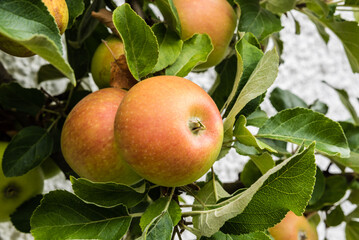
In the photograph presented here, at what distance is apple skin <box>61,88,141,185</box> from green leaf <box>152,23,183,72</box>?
2.4 inches

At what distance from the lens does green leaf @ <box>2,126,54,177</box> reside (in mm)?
525

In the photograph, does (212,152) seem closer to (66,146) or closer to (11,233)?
(66,146)

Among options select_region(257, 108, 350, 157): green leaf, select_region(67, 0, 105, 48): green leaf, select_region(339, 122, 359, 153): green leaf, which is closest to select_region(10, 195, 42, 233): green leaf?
select_region(67, 0, 105, 48): green leaf

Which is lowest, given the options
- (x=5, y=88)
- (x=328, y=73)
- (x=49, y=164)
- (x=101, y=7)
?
(x=328, y=73)

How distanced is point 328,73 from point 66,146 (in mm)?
1017

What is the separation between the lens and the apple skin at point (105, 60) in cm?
50

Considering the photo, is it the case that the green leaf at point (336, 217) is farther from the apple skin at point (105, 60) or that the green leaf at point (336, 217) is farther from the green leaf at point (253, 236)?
the apple skin at point (105, 60)

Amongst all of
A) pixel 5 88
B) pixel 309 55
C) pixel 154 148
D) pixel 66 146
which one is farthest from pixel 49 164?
pixel 309 55

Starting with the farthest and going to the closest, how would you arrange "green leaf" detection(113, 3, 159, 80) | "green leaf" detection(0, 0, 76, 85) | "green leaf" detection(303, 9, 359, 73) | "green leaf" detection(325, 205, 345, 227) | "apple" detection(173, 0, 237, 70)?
"green leaf" detection(325, 205, 345, 227) < "green leaf" detection(303, 9, 359, 73) < "apple" detection(173, 0, 237, 70) < "green leaf" detection(113, 3, 159, 80) < "green leaf" detection(0, 0, 76, 85)

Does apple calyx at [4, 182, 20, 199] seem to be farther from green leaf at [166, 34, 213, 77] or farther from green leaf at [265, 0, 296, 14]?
green leaf at [265, 0, 296, 14]

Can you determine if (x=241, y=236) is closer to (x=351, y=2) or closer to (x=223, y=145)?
(x=223, y=145)

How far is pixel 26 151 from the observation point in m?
0.55

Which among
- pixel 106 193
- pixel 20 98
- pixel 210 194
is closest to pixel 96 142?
pixel 106 193

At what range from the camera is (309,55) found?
1244 mm
